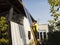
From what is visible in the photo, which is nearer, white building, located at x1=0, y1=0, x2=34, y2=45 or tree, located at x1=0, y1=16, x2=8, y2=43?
tree, located at x1=0, y1=16, x2=8, y2=43

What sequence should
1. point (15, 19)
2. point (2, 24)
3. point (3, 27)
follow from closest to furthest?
1. point (2, 24)
2. point (3, 27)
3. point (15, 19)

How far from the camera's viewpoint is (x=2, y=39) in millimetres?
15688

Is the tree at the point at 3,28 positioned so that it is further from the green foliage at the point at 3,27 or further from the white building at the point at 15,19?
the white building at the point at 15,19

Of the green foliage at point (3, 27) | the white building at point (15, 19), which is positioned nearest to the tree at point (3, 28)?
the green foliage at point (3, 27)

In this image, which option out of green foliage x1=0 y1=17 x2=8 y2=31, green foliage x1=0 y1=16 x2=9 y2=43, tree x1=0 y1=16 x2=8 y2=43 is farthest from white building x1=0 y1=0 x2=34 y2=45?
green foliage x1=0 y1=17 x2=8 y2=31

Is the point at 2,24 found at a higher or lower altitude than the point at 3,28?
higher

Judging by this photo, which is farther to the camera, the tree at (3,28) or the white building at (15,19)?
the white building at (15,19)

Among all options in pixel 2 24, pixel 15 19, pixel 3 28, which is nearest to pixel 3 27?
pixel 3 28

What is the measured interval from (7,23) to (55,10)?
24.6 feet

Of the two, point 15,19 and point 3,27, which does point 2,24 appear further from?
point 15,19

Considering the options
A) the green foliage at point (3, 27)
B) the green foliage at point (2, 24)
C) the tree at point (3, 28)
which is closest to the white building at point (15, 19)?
the tree at point (3, 28)

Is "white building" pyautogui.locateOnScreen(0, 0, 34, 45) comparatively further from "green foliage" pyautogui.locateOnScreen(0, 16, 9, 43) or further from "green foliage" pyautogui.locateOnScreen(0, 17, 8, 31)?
"green foliage" pyautogui.locateOnScreen(0, 17, 8, 31)

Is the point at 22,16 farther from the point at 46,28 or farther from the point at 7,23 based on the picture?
the point at 46,28

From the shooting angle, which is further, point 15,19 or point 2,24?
point 15,19
